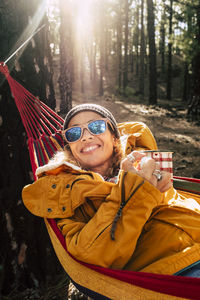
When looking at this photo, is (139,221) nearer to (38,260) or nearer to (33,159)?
(33,159)

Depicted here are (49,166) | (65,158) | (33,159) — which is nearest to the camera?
(49,166)

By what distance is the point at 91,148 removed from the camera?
1.74 metres

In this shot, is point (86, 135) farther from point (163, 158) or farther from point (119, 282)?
point (119, 282)

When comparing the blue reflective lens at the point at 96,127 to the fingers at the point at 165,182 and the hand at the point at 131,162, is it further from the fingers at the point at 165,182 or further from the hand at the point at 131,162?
the fingers at the point at 165,182

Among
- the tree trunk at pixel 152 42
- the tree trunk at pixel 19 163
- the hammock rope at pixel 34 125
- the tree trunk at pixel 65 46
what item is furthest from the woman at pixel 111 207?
the tree trunk at pixel 152 42

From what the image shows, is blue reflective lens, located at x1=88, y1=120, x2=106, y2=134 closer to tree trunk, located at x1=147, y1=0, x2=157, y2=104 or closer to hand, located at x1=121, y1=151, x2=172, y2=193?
hand, located at x1=121, y1=151, x2=172, y2=193

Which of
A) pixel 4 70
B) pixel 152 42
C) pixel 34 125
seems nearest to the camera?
pixel 4 70

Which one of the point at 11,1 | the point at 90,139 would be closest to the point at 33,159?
the point at 90,139

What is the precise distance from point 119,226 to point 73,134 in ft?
2.41

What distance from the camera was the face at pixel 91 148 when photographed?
174 cm

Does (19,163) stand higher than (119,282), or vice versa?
(19,163)

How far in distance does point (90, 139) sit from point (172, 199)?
2.18ft

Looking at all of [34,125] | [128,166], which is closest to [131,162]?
[128,166]

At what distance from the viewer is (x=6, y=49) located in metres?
1.99
